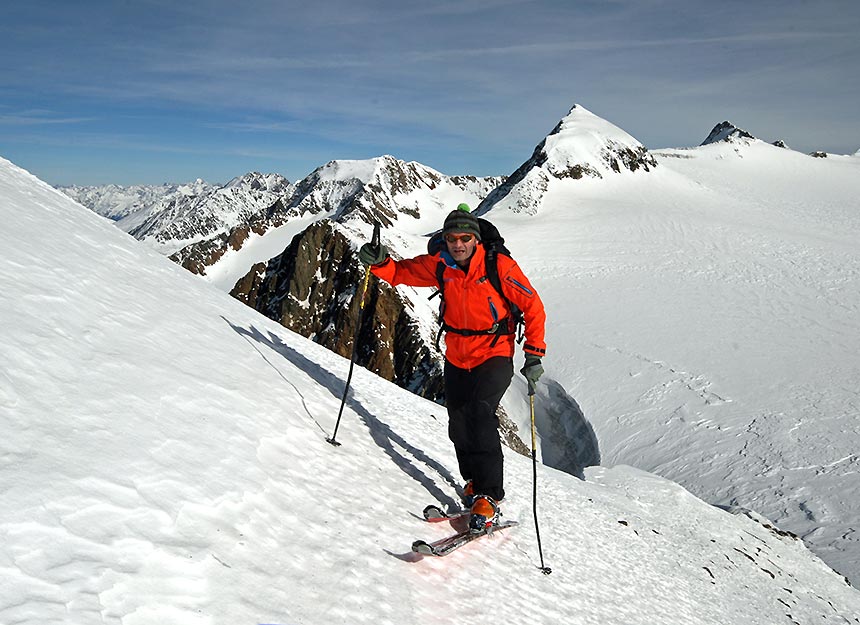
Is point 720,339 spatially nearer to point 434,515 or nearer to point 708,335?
point 708,335

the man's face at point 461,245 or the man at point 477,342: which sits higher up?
the man's face at point 461,245

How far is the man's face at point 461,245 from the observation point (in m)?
5.69

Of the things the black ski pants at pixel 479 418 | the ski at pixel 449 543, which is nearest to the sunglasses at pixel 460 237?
the black ski pants at pixel 479 418

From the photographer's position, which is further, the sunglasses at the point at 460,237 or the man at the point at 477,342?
the man at the point at 477,342

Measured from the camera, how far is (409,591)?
4.32m

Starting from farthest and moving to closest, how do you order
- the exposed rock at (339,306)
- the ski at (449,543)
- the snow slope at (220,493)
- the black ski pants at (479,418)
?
the exposed rock at (339,306) → the black ski pants at (479,418) → the ski at (449,543) → the snow slope at (220,493)

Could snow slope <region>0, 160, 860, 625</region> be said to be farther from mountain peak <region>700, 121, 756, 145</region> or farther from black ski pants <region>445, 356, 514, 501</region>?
mountain peak <region>700, 121, 756, 145</region>

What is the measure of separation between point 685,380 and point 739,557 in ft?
50.7

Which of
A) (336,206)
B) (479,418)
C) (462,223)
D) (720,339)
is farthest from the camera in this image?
(336,206)

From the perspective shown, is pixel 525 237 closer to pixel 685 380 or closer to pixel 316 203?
pixel 685 380

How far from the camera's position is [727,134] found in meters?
101

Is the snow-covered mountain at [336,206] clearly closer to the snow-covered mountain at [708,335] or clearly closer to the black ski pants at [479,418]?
the snow-covered mountain at [708,335]

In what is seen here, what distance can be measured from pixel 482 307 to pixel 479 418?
1275 mm

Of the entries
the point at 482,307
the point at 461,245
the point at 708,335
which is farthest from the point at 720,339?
the point at 461,245
